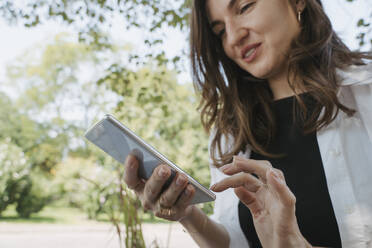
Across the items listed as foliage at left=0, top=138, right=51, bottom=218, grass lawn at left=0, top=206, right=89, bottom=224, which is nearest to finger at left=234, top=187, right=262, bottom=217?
foliage at left=0, top=138, right=51, bottom=218

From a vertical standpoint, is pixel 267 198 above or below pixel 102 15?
below

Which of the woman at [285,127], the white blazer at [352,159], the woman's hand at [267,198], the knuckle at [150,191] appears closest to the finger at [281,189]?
the woman's hand at [267,198]

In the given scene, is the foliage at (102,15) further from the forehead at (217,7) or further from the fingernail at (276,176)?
the fingernail at (276,176)

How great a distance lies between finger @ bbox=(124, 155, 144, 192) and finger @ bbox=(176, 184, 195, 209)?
0.44ft

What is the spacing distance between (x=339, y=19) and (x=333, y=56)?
0.42m

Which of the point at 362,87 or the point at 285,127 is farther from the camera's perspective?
the point at 285,127

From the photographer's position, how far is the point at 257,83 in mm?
1406

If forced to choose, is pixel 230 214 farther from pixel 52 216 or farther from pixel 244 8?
pixel 52 216

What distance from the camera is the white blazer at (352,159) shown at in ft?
3.13

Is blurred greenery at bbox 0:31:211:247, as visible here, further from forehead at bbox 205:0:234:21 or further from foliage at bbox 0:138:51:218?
forehead at bbox 205:0:234:21

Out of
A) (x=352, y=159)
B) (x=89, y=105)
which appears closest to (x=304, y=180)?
(x=352, y=159)

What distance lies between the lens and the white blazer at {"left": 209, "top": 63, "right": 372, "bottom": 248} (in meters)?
0.95

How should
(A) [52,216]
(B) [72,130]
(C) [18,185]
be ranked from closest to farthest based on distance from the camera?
(C) [18,185], (A) [52,216], (B) [72,130]

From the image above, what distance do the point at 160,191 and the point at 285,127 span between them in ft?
2.08
